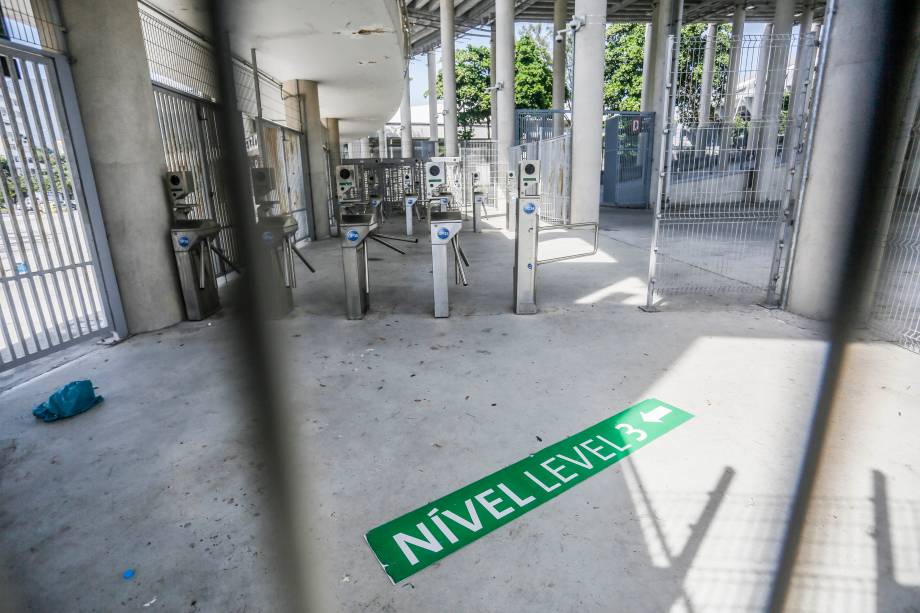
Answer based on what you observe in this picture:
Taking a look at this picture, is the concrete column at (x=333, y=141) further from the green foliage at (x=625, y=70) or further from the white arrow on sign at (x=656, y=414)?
the green foliage at (x=625, y=70)

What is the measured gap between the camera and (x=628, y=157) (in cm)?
1232

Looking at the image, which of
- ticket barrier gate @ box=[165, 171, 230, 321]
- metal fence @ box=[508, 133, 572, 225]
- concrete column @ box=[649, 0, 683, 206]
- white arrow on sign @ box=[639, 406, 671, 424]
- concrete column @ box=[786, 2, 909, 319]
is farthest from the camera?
concrete column @ box=[649, 0, 683, 206]

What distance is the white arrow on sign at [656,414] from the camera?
237 centimetres

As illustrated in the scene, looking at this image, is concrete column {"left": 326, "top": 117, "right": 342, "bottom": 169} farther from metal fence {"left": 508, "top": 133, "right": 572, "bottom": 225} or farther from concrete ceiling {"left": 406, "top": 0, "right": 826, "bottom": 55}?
concrete ceiling {"left": 406, "top": 0, "right": 826, "bottom": 55}

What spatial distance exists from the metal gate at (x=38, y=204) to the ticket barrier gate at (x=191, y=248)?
524 mm

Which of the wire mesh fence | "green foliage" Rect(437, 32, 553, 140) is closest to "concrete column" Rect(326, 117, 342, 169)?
the wire mesh fence

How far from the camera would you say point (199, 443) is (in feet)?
7.45

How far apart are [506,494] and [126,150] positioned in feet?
11.8

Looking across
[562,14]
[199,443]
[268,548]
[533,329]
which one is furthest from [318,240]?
[562,14]

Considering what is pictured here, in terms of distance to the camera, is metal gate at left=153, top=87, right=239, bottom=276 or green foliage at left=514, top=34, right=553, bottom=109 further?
green foliage at left=514, top=34, right=553, bottom=109

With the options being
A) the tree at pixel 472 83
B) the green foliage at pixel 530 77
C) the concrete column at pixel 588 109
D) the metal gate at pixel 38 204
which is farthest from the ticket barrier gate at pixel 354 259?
the tree at pixel 472 83

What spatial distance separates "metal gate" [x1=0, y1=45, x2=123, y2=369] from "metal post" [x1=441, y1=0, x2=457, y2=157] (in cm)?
1237

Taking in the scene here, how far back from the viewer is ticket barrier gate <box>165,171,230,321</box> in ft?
12.4

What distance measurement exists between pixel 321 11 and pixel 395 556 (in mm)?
4299
